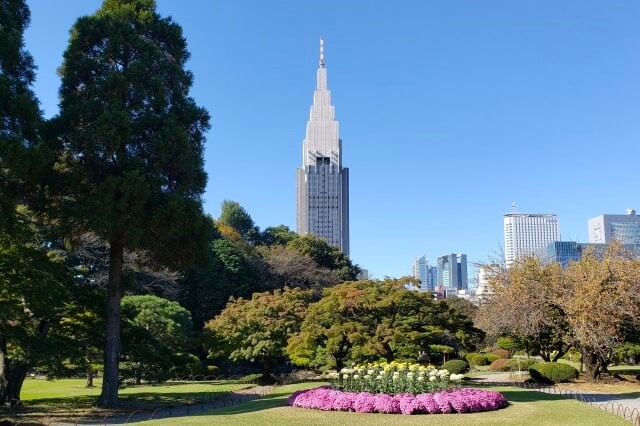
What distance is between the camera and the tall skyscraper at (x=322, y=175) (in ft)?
479

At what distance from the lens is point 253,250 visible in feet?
179

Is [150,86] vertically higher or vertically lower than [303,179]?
lower

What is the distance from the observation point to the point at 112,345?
1822 cm

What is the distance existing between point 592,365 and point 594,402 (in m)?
8.36

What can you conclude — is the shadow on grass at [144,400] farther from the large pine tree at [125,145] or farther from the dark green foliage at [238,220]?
the dark green foliage at [238,220]

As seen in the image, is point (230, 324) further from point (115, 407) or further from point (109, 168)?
point (109, 168)

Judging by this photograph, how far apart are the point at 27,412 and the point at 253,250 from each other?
37.6 metres

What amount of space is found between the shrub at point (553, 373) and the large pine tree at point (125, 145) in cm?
1623

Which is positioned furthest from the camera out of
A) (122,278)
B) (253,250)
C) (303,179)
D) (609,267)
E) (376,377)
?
→ (303,179)

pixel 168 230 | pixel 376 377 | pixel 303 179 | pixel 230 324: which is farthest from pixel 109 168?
pixel 303 179

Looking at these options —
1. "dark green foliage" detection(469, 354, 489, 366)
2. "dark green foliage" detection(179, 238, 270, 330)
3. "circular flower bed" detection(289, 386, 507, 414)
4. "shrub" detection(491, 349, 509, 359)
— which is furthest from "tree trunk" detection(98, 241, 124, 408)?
"shrub" detection(491, 349, 509, 359)

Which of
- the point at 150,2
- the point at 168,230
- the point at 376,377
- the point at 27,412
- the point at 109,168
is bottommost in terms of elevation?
the point at 27,412

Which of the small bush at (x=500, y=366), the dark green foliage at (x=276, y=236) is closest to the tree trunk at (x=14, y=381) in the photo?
the small bush at (x=500, y=366)

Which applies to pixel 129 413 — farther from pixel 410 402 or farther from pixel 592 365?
pixel 592 365
